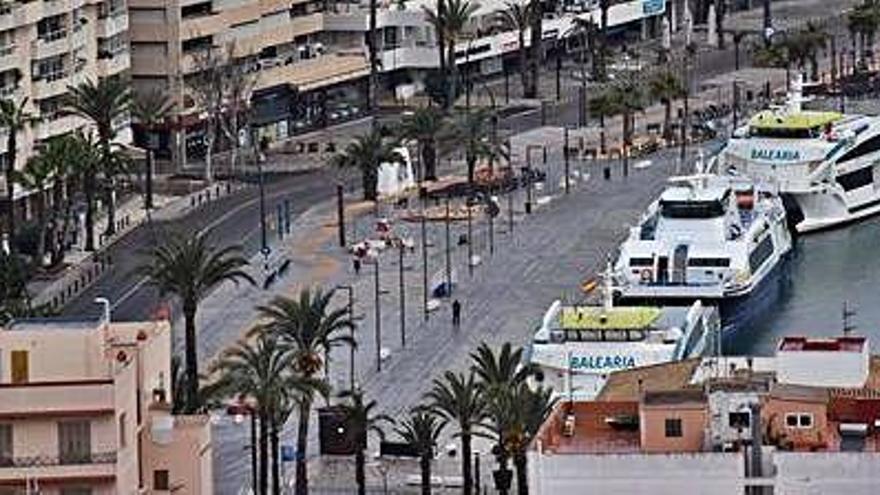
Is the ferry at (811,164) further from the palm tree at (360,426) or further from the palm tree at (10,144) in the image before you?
the palm tree at (360,426)

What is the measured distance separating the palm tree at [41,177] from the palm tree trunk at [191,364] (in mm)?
33878

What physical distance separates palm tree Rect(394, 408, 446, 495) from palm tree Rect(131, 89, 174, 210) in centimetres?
5748

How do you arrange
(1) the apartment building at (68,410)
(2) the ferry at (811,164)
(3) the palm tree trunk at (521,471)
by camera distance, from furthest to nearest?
(2) the ferry at (811,164) → (3) the palm tree trunk at (521,471) → (1) the apartment building at (68,410)

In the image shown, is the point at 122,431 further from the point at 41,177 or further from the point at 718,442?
the point at 41,177

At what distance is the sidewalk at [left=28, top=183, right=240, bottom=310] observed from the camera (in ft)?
491

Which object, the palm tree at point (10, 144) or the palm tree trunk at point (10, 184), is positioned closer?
the palm tree trunk at point (10, 184)

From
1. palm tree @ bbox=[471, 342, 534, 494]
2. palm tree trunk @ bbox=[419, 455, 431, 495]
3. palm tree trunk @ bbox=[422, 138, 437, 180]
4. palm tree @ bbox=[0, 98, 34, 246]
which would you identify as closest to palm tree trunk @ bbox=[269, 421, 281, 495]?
palm tree trunk @ bbox=[419, 455, 431, 495]

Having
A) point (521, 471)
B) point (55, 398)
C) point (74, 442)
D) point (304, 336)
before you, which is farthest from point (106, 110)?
point (55, 398)

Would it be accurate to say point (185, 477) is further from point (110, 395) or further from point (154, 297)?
point (154, 297)

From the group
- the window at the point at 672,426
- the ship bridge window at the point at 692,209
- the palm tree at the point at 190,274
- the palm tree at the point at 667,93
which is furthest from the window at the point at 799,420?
the palm tree at the point at 667,93

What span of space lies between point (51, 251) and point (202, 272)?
33.9 metres

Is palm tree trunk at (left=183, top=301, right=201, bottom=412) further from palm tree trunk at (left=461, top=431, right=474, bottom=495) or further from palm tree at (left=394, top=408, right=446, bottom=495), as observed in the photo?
palm tree trunk at (left=461, top=431, right=474, bottom=495)

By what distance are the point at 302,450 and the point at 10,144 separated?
170ft

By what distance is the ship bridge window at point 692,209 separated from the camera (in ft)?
511
